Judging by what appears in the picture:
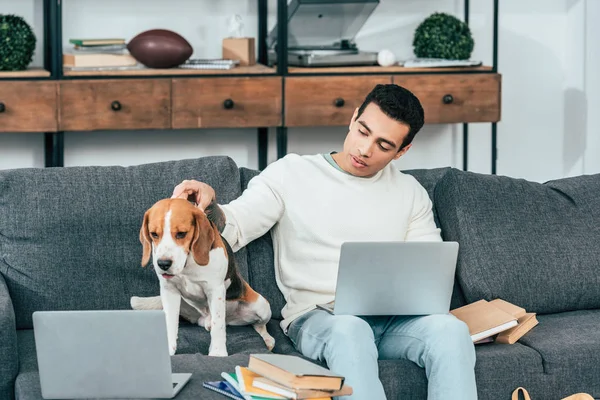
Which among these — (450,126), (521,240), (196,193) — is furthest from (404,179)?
(450,126)

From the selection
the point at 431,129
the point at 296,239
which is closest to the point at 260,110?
the point at 431,129

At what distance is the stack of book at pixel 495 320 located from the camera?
2.45m

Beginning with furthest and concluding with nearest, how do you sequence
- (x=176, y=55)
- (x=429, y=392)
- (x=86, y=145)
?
1. (x=86, y=145)
2. (x=176, y=55)
3. (x=429, y=392)

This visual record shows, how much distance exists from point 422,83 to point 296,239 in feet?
5.17

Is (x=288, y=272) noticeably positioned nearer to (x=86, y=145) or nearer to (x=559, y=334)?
(x=559, y=334)

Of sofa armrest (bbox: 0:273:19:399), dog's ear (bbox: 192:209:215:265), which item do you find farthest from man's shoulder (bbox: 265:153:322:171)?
sofa armrest (bbox: 0:273:19:399)

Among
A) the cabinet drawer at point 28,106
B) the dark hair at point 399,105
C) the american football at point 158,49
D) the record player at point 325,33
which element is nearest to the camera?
the dark hair at point 399,105

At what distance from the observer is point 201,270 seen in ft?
7.63

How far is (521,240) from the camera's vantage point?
9.29 feet

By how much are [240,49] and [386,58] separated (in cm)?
60

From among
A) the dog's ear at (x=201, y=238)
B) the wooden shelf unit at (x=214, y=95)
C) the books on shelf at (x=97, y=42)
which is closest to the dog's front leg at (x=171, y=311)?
the dog's ear at (x=201, y=238)

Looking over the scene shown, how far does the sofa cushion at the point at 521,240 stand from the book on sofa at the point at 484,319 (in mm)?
174

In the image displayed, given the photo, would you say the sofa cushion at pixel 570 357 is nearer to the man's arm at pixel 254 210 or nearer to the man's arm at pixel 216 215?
the man's arm at pixel 254 210

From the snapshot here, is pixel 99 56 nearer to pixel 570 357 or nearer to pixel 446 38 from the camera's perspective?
pixel 446 38
